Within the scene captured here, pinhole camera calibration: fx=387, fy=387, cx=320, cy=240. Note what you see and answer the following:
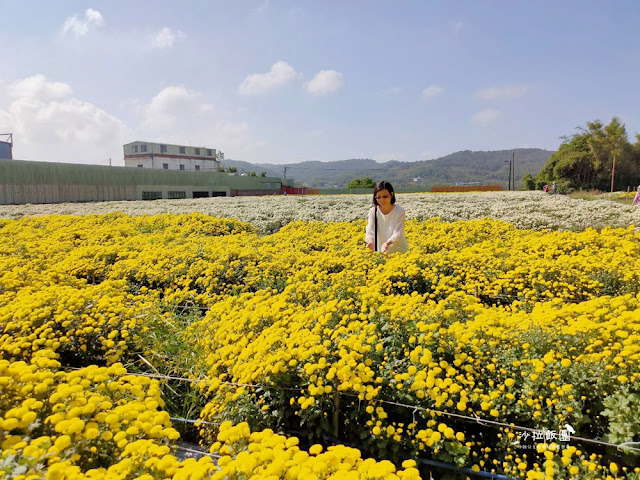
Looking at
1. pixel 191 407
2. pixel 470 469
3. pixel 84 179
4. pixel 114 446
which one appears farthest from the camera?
pixel 84 179

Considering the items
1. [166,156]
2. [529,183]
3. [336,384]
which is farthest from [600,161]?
[166,156]

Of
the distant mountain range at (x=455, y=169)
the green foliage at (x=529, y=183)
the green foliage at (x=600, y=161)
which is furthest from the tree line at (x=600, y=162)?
the distant mountain range at (x=455, y=169)

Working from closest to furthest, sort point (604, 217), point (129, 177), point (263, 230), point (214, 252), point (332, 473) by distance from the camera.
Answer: point (332, 473)
point (214, 252)
point (604, 217)
point (263, 230)
point (129, 177)

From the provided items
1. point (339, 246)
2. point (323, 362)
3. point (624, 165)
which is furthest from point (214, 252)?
point (624, 165)

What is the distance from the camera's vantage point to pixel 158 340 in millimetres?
3705

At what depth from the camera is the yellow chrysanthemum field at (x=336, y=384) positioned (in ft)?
5.51

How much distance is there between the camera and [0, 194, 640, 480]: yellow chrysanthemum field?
5.51ft

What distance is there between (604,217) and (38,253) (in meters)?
12.4

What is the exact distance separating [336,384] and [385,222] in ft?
9.59

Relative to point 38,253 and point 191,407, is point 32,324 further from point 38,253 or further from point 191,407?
point 38,253

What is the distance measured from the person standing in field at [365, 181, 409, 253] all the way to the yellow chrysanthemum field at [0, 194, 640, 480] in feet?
1.71

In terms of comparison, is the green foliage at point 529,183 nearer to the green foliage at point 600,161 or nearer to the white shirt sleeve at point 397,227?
the green foliage at point 600,161

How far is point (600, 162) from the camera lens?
43.2 metres

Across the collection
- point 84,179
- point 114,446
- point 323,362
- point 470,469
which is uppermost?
point 84,179
